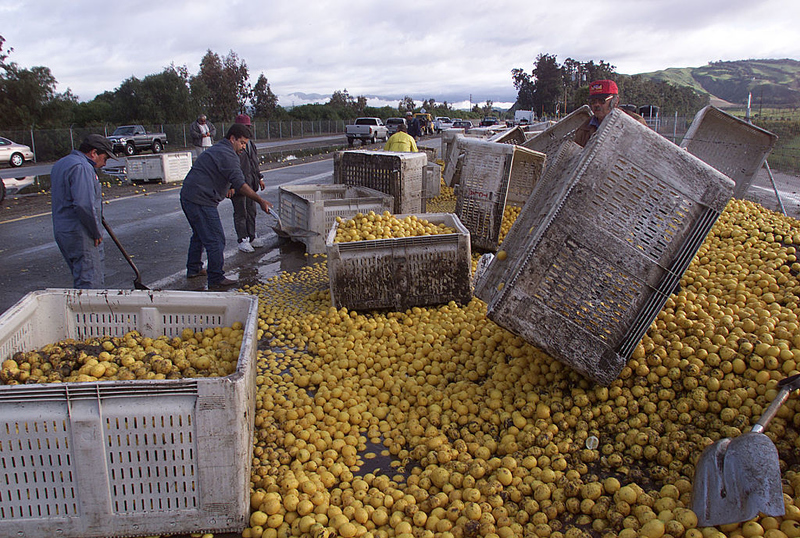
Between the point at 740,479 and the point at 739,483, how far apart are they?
20 millimetres

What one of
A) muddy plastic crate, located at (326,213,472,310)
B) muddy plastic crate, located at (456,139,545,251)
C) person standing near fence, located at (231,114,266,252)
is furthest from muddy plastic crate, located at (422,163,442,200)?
muddy plastic crate, located at (326,213,472,310)

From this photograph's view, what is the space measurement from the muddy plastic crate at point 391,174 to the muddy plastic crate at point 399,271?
293 cm

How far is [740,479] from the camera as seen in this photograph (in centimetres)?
264

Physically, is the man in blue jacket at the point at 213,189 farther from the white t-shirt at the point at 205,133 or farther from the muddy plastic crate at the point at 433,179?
the white t-shirt at the point at 205,133

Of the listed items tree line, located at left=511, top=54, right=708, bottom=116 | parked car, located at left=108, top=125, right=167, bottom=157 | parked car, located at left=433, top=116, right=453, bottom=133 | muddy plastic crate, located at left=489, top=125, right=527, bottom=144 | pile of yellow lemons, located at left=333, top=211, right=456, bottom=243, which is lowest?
pile of yellow lemons, located at left=333, top=211, right=456, bottom=243

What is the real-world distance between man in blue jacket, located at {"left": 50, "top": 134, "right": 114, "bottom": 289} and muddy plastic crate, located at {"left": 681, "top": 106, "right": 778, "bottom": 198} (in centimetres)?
804

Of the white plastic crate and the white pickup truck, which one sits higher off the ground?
the white pickup truck

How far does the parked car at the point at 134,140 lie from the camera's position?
30.1 meters

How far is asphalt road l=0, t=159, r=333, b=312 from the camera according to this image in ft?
23.9

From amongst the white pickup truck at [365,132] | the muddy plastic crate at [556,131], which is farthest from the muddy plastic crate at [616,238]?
the white pickup truck at [365,132]

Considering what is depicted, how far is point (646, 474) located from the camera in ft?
10.6

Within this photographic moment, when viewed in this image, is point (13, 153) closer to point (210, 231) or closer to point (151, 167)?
point (151, 167)

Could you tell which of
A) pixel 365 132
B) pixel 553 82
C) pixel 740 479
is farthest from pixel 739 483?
pixel 553 82

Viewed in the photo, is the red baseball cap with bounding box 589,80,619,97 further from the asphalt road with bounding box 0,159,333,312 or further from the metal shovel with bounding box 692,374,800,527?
the asphalt road with bounding box 0,159,333,312
